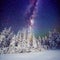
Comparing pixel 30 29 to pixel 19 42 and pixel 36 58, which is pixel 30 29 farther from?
pixel 36 58

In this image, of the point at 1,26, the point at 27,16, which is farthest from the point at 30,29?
the point at 1,26

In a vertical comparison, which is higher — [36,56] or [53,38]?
[53,38]

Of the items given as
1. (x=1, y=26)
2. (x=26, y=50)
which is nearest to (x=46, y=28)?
(x=26, y=50)

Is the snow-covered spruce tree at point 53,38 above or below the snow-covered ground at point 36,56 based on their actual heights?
above

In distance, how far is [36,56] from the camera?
7.09 ft

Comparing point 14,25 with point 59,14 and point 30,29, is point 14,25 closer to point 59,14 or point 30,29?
point 30,29

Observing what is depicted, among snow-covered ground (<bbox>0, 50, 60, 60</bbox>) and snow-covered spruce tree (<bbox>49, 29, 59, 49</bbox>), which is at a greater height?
snow-covered spruce tree (<bbox>49, 29, 59, 49</bbox>)

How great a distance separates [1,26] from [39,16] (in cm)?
44

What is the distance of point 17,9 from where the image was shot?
7.29 feet

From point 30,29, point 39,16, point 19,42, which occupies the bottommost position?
point 19,42

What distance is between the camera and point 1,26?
218cm

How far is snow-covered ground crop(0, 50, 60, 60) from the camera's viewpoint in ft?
7.06

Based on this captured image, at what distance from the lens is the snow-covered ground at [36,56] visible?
2150 millimetres

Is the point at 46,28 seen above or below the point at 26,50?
above
